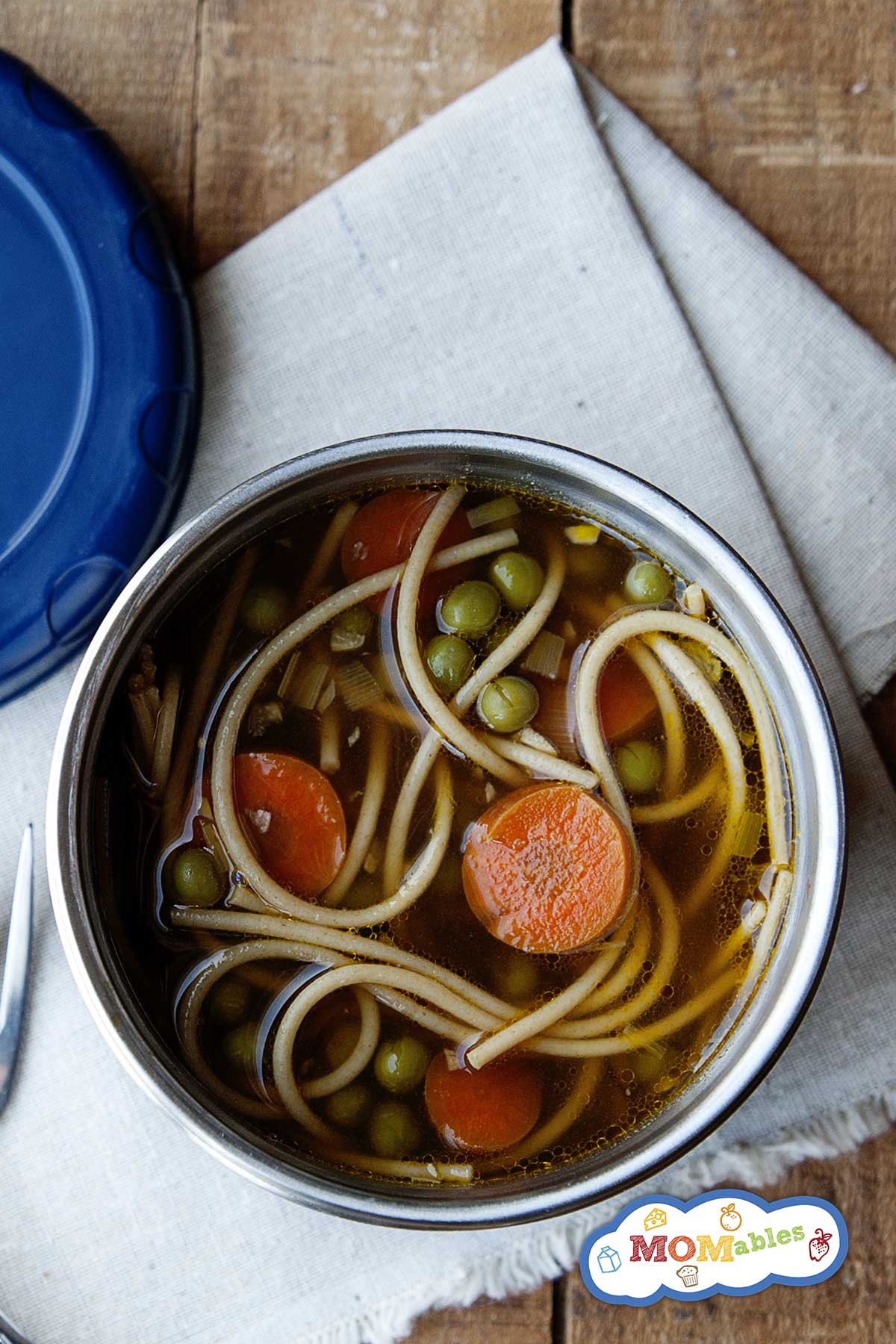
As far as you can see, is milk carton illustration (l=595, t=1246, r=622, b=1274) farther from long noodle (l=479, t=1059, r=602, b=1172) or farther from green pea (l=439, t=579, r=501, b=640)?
green pea (l=439, t=579, r=501, b=640)

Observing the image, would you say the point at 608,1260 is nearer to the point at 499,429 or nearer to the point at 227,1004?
the point at 227,1004

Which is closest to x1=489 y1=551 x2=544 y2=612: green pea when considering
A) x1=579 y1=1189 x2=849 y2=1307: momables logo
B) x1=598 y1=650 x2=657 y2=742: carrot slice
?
x1=598 y1=650 x2=657 y2=742: carrot slice

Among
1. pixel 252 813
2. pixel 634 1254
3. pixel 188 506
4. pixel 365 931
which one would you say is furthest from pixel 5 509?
pixel 634 1254

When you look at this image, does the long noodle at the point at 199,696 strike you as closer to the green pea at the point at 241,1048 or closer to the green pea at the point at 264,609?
the green pea at the point at 264,609

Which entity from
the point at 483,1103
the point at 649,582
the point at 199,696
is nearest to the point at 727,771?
the point at 649,582

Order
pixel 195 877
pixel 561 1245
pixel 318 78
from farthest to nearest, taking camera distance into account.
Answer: pixel 318 78 < pixel 561 1245 < pixel 195 877
